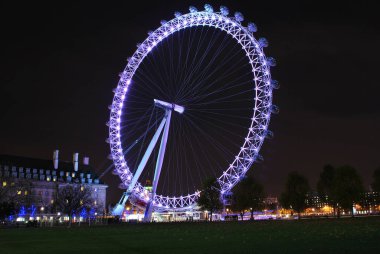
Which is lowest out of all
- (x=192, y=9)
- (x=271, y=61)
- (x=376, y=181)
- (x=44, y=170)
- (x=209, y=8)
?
(x=376, y=181)

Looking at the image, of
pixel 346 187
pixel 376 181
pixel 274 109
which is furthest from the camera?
pixel 376 181

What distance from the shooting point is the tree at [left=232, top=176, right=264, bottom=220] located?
277ft

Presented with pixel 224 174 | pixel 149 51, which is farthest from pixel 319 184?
pixel 149 51

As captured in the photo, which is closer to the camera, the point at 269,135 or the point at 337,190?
the point at 269,135

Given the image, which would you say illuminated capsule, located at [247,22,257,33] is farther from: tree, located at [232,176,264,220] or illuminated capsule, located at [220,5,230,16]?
tree, located at [232,176,264,220]

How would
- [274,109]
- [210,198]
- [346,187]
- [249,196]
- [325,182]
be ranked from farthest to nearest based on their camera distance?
1. [325,182]
2. [249,196]
3. [210,198]
4. [346,187]
5. [274,109]

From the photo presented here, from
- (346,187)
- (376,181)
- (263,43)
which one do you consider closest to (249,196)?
(346,187)

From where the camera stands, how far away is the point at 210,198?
75.8m

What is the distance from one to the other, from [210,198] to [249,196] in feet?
39.2

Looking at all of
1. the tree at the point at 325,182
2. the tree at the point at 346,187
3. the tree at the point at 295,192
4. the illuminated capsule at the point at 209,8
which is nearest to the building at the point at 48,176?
the tree at the point at 295,192

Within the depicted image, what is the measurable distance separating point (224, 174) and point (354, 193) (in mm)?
27860

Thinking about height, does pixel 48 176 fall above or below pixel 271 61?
below

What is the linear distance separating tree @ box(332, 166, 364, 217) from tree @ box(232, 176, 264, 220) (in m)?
14.5

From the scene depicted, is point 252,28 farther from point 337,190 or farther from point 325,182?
point 325,182
